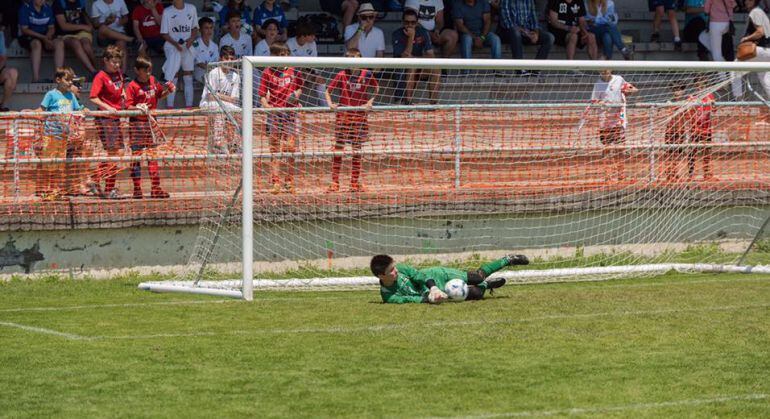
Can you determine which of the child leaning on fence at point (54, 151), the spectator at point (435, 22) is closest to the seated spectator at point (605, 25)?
the spectator at point (435, 22)

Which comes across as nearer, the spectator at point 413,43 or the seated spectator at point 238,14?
the spectator at point 413,43

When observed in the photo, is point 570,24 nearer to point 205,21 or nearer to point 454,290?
point 205,21

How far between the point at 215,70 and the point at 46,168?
7.23 ft

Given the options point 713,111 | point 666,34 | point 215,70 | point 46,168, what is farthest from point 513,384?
point 666,34

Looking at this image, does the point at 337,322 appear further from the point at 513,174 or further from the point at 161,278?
the point at 513,174

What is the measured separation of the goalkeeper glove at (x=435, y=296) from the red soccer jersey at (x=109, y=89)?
5.54 meters

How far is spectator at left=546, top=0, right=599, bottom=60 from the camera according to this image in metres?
21.0

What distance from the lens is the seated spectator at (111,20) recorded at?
1858 cm

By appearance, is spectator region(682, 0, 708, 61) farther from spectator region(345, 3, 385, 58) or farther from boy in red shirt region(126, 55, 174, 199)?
boy in red shirt region(126, 55, 174, 199)

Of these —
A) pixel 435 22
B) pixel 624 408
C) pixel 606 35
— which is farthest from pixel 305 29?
pixel 624 408

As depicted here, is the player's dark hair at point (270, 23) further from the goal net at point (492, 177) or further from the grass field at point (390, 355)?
the grass field at point (390, 355)

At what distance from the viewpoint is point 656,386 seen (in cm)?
765

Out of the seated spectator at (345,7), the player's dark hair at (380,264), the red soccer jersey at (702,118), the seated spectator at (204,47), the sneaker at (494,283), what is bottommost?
the sneaker at (494,283)

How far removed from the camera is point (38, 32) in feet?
59.6
